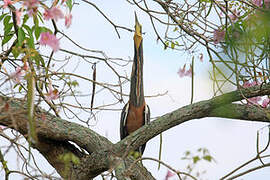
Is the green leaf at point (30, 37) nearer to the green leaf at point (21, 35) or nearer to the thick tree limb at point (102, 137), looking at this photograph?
the green leaf at point (21, 35)

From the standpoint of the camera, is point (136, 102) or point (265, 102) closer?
point (265, 102)

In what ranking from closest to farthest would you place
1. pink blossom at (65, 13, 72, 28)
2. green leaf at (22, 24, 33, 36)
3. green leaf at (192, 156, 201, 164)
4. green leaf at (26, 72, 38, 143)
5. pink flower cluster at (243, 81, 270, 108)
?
green leaf at (26, 72, 38, 143), green leaf at (192, 156, 201, 164), pink blossom at (65, 13, 72, 28), green leaf at (22, 24, 33, 36), pink flower cluster at (243, 81, 270, 108)

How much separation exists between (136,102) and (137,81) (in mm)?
165

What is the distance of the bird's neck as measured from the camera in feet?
9.71

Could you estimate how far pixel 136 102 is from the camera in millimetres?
3031

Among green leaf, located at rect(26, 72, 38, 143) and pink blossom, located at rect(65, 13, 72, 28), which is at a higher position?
pink blossom, located at rect(65, 13, 72, 28)

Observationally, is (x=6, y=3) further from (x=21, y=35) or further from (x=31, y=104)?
(x=31, y=104)

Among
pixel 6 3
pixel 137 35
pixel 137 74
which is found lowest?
pixel 6 3

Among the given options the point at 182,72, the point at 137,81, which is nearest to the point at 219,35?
the point at 182,72

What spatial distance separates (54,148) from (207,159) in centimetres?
131

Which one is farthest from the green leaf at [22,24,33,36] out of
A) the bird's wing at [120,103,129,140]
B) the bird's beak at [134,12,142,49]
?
the bird's wing at [120,103,129,140]

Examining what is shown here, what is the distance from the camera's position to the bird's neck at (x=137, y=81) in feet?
9.71

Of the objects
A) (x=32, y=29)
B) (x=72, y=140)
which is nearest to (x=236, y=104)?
(x=72, y=140)

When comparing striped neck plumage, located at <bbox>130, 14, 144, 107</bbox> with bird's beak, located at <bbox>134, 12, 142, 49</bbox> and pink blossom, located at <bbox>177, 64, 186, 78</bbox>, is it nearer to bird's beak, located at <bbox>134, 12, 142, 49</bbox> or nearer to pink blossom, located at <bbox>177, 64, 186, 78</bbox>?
bird's beak, located at <bbox>134, 12, 142, 49</bbox>
